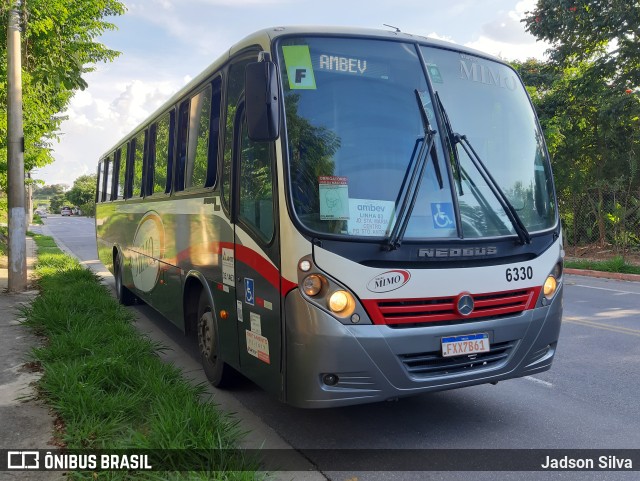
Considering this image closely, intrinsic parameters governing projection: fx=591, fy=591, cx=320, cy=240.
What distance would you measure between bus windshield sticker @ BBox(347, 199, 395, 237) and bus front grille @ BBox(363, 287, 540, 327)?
1.51ft

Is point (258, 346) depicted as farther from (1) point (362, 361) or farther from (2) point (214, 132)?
(2) point (214, 132)

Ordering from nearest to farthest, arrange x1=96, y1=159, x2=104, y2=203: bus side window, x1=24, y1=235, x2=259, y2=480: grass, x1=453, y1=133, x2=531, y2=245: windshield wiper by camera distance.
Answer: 1. x1=24, y1=235, x2=259, y2=480: grass
2. x1=453, y1=133, x2=531, y2=245: windshield wiper
3. x1=96, y1=159, x2=104, y2=203: bus side window

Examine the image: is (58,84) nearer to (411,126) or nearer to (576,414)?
(411,126)

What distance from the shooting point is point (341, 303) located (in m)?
3.77

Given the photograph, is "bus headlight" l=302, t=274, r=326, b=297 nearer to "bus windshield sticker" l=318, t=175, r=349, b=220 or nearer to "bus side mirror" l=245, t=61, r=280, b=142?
"bus windshield sticker" l=318, t=175, r=349, b=220

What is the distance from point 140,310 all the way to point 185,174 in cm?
440

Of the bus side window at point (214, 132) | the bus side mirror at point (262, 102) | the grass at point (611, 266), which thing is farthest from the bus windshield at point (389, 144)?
the grass at point (611, 266)

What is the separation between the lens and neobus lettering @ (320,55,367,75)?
4.16m

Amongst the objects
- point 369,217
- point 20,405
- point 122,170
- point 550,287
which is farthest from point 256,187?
point 122,170

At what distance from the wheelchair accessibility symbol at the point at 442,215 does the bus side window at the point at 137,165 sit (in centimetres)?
560

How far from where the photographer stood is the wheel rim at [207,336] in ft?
18.0

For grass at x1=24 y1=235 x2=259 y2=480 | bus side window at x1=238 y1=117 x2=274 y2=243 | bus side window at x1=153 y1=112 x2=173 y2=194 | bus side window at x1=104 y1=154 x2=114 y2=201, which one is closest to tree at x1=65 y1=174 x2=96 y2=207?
bus side window at x1=104 y1=154 x2=114 y2=201

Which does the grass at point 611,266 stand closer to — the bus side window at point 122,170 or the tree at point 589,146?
the tree at point 589,146

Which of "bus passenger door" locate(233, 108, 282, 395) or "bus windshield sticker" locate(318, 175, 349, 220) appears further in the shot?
"bus passenger door" locate(233, 108, 282, 395)
